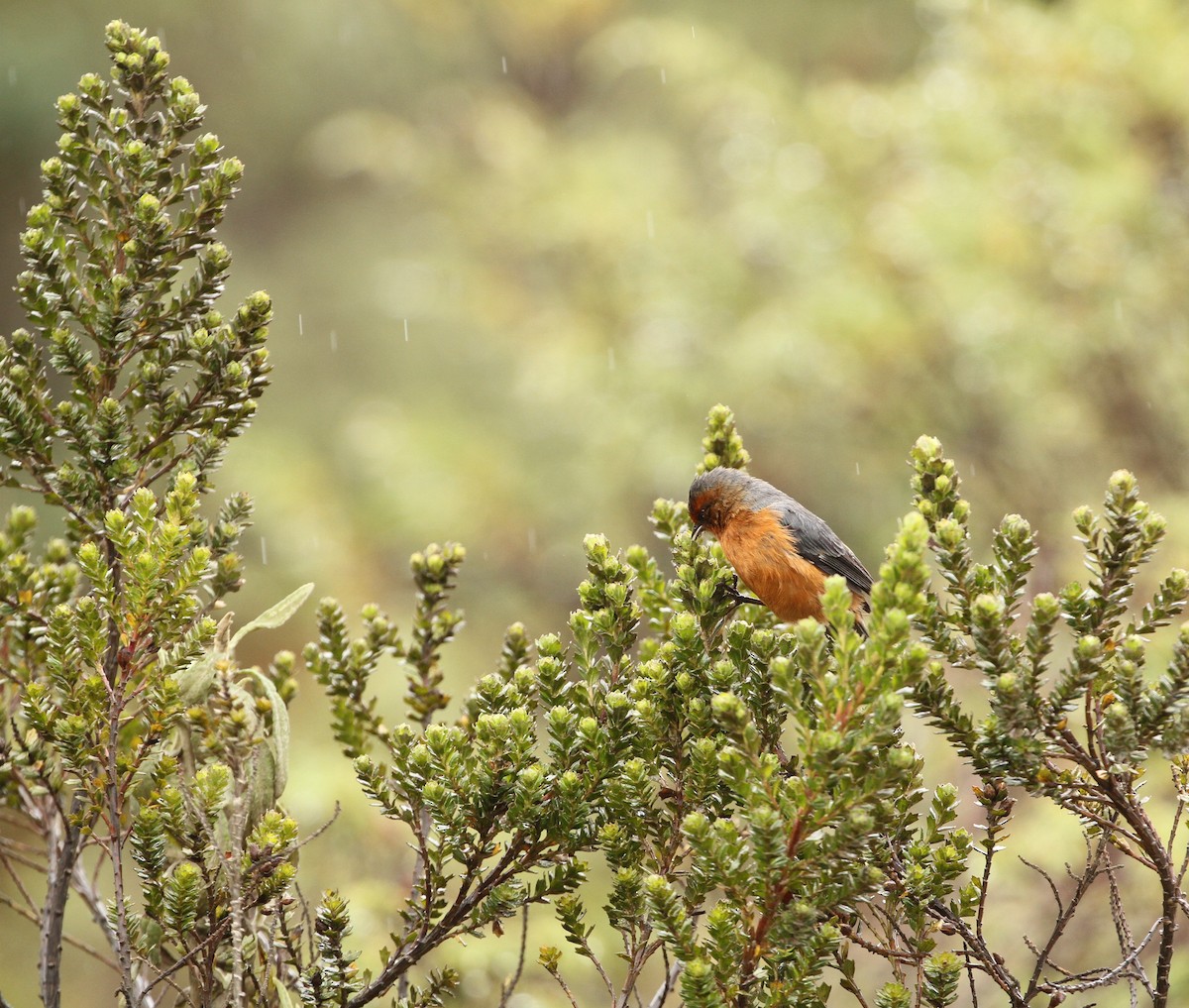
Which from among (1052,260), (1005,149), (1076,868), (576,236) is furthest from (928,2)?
(1076,868)

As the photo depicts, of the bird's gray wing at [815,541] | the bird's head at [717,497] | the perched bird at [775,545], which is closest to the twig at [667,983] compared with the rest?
the bird's head at [717,497]

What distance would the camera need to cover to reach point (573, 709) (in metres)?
2.06

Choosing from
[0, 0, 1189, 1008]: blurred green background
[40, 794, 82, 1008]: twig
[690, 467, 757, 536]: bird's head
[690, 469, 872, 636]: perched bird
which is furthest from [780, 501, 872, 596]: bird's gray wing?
[0, 0, 1189, 1008]: blurred green background

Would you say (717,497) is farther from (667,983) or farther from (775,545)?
(667,983)

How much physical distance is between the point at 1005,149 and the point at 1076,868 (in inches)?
178

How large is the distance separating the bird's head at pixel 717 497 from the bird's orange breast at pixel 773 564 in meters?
0.06

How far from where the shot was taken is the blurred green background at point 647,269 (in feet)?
22.4

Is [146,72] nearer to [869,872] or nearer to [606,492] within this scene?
[869,872]

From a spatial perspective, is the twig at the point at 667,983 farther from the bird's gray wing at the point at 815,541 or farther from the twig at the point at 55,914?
the bird's gray wing at the point at 815,541

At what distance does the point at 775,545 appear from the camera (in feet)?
10.4

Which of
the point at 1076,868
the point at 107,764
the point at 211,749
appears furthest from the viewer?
the point at 1076,868

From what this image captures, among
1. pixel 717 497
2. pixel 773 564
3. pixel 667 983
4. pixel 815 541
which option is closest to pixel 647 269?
pixel 815 541

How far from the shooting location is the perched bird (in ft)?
10.0

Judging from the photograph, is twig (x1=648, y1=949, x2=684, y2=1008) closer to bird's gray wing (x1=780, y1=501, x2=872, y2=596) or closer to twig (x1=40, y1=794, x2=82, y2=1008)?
twig (x1=40, y1=794, x2=82, y2=1008)
